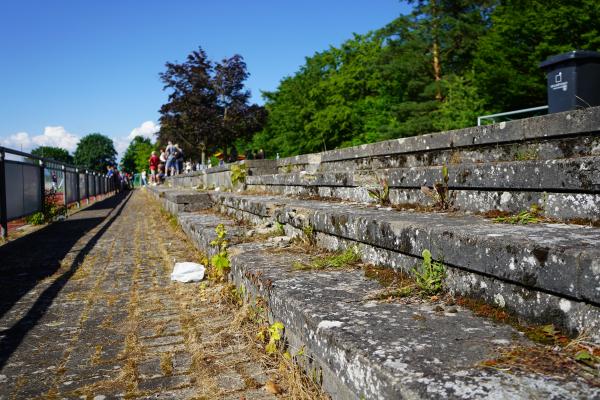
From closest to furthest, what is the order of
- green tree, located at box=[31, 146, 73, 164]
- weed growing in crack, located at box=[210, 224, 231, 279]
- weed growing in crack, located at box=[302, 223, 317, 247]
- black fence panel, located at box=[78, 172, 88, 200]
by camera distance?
weed growing in crack, located at box=[302, 223, 317, 247] < weed growing in crack, located at box=[210, 224, 231, 279] < black fence panel, located at box=[78, 172, 88, 200] < green tree, located at box=[31, 146, 73, 164]

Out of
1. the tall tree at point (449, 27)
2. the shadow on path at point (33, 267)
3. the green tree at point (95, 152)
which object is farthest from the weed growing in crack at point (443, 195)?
the green tree at point (95, 152)

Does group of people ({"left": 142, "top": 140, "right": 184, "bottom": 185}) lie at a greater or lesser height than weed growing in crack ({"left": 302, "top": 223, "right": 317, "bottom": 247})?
greater

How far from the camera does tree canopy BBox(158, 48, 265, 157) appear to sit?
108ft

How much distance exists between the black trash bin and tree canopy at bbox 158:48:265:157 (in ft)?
91.8

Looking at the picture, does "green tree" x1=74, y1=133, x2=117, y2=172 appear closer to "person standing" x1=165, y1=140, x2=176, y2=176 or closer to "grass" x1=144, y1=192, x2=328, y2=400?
"person standing" x1=165, y1=140, x2=176, y2=176

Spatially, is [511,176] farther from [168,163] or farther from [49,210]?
[168,163]

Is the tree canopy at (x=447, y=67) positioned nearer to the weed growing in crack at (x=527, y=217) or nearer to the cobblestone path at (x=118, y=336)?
the cobblestone path at (x=118, y=336)

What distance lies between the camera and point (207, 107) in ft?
109

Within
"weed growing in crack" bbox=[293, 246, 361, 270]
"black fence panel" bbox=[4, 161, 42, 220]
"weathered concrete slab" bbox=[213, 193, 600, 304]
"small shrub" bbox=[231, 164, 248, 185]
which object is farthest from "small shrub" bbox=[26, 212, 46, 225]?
"weathered concrete slab" bbox=[213, 193, 600, 304]

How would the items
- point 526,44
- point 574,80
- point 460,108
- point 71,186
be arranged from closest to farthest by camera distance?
point 574,80
point 71,186
point 526,44
point 460,108

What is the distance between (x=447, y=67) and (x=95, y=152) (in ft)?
376

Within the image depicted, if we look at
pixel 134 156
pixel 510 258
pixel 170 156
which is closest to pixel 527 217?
pixel 510 258

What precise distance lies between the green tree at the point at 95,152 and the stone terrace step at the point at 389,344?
428 ft

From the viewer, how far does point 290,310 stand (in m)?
2.24
